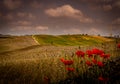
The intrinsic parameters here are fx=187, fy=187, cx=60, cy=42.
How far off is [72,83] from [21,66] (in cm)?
416

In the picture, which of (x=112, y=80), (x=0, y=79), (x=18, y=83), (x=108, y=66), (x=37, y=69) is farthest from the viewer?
(x=37, y=69)

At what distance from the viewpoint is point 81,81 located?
584 centimetres

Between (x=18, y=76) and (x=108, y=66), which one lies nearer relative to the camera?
(x=108, y=66)

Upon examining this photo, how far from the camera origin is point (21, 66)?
29.5 ft

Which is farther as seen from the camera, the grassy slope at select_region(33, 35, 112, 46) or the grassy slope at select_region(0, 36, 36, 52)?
the grassy slope at select_region(33, 35, 112, 46)

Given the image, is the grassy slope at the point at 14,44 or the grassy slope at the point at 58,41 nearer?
the grassy slope at the point at 14,44

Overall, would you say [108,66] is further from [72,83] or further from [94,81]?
[72,83]

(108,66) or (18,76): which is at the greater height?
(108,66)

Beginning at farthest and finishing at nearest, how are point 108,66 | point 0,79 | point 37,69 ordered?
point 37,69 → point 0,79 → point 108,66

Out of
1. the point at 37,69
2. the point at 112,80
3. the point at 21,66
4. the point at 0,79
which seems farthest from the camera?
the point at 21,66

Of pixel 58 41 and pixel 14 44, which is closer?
pixel 14 44

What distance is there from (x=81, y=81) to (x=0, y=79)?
3.44 metres

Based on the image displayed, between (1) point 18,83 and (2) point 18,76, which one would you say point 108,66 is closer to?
(1) point 18,83

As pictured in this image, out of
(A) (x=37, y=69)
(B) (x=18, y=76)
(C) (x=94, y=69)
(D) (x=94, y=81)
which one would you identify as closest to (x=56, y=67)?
(A) (x=37, y=69)
